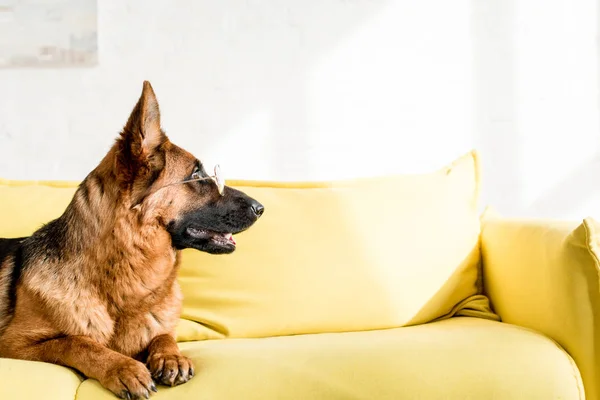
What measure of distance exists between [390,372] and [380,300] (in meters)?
0.46

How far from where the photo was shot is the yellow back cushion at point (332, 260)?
1.66 meters

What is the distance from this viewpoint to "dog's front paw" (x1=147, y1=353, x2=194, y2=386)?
1233mm

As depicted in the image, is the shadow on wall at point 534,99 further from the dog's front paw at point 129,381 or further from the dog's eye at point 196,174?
the dog's front paw at point 129,381

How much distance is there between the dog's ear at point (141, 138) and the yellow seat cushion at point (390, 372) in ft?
1.52

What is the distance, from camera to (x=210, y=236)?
1550mm

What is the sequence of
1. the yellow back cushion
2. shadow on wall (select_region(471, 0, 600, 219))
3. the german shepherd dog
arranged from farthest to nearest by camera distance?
shadow on wall (select_region(471, 0, 600, 219)) → the yellow back cushion → the german shepherd dog

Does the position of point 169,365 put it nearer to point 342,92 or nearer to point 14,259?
point 14,259

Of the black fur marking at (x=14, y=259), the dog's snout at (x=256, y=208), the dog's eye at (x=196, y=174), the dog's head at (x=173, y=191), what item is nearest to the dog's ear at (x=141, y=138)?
the dog's head at (x=173, y=191)

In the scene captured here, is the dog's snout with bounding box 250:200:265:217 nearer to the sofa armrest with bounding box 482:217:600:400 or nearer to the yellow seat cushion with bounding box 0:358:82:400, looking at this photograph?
the yellow seat cushion with bounding box 0:358:82:400

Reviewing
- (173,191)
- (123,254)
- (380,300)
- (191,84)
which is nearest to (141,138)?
(173,191)

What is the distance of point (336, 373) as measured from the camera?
3.97ft

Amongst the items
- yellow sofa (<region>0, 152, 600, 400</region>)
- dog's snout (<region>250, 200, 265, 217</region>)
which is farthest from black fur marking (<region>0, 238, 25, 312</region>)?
dog's snout (<region>250, 200, 265, 217</region>)

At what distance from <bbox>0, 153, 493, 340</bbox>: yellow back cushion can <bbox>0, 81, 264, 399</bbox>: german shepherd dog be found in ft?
0.56

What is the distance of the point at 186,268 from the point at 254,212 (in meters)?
0.33
